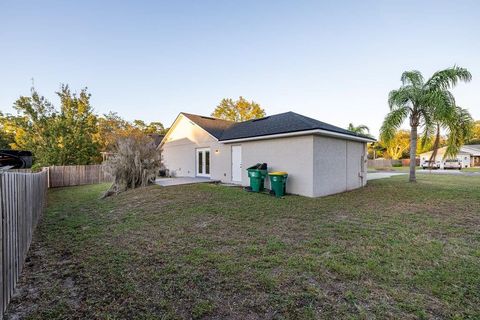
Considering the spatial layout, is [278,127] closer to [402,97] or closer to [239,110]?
[402,97]

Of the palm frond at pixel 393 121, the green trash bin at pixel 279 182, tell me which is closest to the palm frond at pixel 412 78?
the palm frond at pixel 393 121

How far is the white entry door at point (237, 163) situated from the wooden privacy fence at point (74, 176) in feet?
28.1

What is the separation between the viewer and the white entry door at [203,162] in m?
15.5

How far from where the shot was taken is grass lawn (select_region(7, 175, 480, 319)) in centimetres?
259

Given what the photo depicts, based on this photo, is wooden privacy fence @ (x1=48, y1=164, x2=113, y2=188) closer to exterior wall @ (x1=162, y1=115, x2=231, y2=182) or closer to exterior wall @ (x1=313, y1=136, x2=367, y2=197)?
exterior wall @ (x1=162, y1=115, x2=231, y2=182)

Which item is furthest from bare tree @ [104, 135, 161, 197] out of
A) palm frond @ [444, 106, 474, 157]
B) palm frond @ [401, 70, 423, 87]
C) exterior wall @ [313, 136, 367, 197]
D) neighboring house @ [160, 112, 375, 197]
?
palm frond @ [444, 106, 474, 157]

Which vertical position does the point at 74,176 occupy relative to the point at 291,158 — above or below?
below

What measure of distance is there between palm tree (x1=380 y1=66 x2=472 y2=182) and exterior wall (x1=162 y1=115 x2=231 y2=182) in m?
9.63

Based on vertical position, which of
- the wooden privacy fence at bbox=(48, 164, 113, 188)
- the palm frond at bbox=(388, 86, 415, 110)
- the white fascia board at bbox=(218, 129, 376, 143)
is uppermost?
the palm frond at bbox=(388, 86, 415, 110)

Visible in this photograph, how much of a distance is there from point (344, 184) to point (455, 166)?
32.3 meters

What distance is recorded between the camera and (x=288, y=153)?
34.3ft

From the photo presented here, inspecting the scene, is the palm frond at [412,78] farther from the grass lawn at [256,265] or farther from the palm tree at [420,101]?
the grass lawn at [256,265]

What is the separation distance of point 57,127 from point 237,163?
1363cm

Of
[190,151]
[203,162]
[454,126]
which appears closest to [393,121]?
[454,126]
